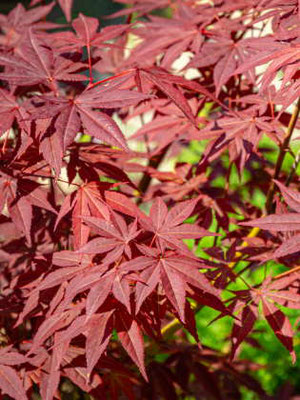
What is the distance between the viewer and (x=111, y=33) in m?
1.46

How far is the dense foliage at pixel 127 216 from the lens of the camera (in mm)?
1031

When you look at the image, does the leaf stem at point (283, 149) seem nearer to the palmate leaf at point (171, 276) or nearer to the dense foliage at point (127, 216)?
the dense foliage at point (127, 216)

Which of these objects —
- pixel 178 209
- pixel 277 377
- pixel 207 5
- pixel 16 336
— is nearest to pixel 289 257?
pixel 178 209

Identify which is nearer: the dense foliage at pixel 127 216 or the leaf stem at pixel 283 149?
the dense foliage at pixel 127 216

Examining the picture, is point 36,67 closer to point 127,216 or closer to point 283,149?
point 127,216

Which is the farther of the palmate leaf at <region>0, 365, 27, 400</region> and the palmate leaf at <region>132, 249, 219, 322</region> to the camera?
the palmate leaf at <region>0, 365, 27, 400</region>

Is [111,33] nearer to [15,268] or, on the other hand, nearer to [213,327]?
[15,268]

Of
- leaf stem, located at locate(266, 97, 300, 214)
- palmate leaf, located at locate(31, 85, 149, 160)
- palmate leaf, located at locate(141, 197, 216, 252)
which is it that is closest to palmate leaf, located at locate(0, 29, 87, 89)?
palmate leaf, located at locate(31, 85, 149, 160)

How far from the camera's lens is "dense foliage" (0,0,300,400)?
3.38 feet

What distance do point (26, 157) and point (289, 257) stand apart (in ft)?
2.43

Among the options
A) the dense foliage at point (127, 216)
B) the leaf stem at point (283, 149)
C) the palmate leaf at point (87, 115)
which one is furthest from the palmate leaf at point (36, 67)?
the leaf stem at point (283, 149)

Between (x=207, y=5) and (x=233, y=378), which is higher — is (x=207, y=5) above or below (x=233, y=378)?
above

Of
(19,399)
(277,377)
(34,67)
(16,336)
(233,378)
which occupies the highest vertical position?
(34,67)

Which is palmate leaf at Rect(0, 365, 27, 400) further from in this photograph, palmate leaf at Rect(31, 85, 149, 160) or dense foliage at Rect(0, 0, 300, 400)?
palmate leaf at Rect(31, 85, 149, 160)
